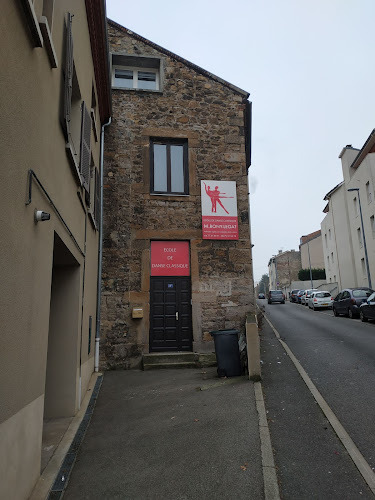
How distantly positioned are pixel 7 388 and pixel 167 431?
9.39 feet

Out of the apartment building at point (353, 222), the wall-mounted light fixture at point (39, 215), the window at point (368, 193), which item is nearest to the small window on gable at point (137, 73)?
the wall-mounted light fixture at point (39, 215)

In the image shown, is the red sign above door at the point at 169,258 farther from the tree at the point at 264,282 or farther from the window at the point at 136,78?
the tree at the point at 264,282

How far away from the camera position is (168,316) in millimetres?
10047

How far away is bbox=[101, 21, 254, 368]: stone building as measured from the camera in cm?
990

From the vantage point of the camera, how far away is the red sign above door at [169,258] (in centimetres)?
1028

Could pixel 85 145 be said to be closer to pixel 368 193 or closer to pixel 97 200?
pixel 97 200

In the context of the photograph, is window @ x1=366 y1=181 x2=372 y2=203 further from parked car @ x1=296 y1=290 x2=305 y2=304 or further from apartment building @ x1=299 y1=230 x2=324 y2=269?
apartment building @ x1=299 y1=230 x2=324 y2=269

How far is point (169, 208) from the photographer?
10523 mm

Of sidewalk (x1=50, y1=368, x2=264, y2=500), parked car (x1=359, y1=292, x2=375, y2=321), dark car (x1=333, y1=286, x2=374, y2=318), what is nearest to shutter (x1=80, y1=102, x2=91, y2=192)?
sidewalk (x1=50, y1=368, x2=264, y2=500)

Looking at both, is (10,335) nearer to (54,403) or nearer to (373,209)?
(54,403)

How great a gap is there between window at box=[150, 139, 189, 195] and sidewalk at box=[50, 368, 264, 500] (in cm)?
594

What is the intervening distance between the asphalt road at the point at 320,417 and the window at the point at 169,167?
18.3ft

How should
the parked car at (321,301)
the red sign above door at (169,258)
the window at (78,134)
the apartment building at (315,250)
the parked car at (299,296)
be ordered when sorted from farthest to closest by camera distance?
1. the apartment building at (315,250)
2. the parked car at (299,296)
3. the parked car at (321,301)
4. the red sign above door at (169,258)
5. the window at (78,134)

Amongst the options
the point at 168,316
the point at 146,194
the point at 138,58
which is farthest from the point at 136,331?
the point at 138,58
